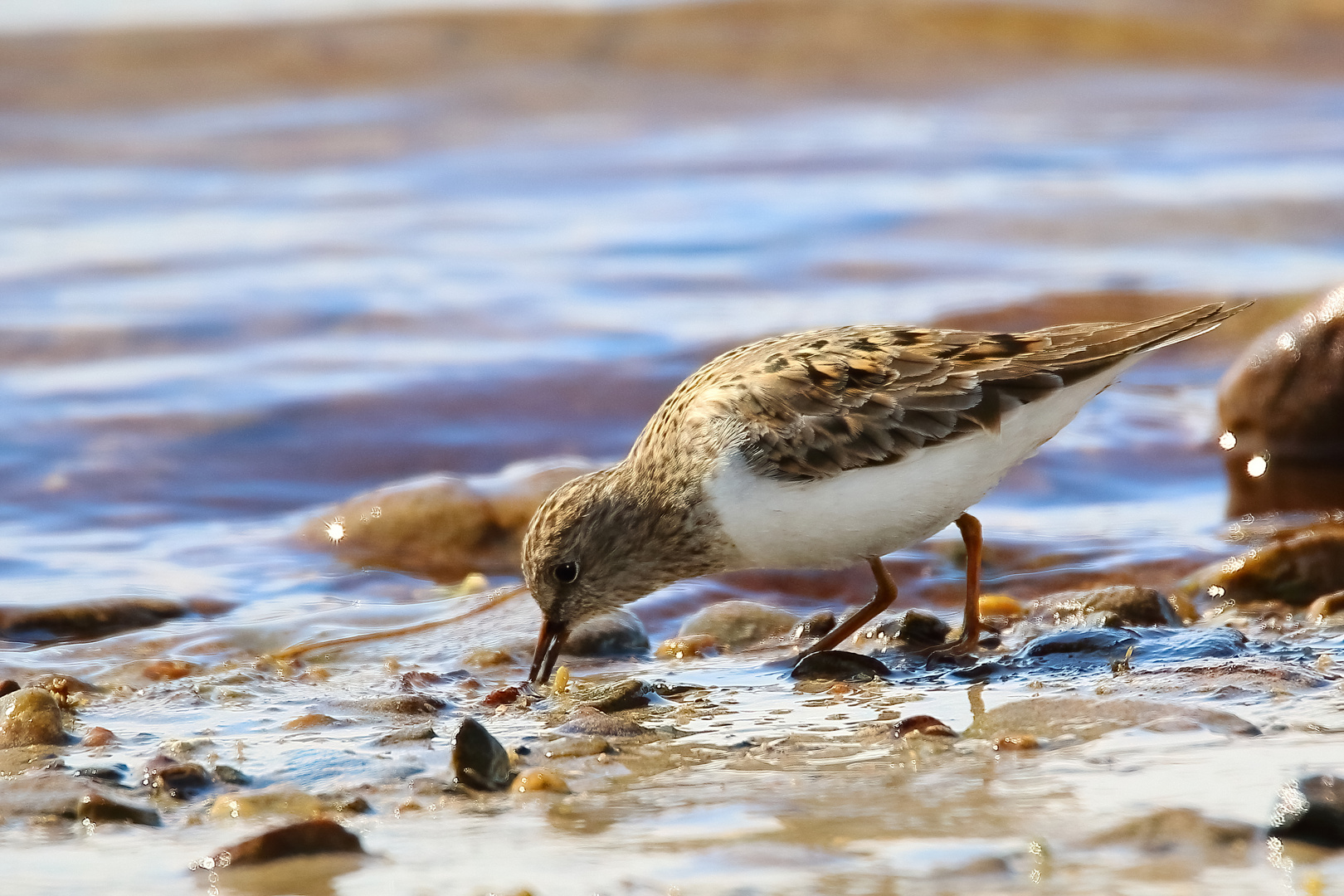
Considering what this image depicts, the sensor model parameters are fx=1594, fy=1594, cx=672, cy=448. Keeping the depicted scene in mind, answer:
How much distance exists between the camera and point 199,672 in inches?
220

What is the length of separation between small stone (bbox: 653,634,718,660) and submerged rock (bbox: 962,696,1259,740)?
4.86ft

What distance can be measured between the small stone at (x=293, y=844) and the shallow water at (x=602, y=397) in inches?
2.7

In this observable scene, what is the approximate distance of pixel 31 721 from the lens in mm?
4527

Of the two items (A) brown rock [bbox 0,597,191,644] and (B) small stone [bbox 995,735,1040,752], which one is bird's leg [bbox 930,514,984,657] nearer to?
(B) small stone [bbox 995,735,1040,752]

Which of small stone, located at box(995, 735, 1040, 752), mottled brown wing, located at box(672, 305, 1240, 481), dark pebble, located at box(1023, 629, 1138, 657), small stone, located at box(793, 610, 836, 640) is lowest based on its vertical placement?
small stone, located at box(995, 735, 1040, 752)

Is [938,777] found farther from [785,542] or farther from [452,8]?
[452,8]

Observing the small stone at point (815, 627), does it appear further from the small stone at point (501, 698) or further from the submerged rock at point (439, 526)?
the submerged rock at point (439, 526)

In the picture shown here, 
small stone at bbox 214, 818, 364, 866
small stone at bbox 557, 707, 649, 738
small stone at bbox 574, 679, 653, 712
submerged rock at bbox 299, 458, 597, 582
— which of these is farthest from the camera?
submerged rock at bbox 299, 458, 597, 582

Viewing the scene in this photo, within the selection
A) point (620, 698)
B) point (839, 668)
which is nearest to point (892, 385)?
point (839, 668)

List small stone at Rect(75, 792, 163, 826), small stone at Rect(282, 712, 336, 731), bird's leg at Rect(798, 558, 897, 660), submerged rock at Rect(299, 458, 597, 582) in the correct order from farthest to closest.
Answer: submerged rock at Rect(299, 458, 597, 582), bird's leg at Rect(798, 558, 897, 660), small stone at Rect(282, 712, 336, 731), small stone at Rect(75, 792, 163, 826)

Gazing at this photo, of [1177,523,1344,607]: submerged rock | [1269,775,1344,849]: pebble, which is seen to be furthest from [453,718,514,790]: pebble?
[1177,523,1344,607]: submerged rock

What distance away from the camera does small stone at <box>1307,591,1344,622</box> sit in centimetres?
543

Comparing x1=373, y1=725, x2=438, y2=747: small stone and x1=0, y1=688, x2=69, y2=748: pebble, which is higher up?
x1=0, y1=688, x2=69, y2=748: pebble

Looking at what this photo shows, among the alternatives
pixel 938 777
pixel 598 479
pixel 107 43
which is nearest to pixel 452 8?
pixel 107 43
